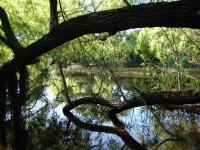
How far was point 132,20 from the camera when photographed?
112 inches

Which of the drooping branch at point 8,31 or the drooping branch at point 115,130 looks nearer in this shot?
the drooping branch at point 115,130

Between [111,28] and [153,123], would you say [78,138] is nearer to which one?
[153,123]

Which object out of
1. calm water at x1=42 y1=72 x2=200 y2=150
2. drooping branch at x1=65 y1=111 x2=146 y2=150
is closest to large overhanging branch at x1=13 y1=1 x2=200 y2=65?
calm water at x1=42 y1=72 x2=200 y2=150

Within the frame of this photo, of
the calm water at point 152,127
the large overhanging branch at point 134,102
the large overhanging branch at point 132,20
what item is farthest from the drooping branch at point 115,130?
the large overhanging branch at point 132,20

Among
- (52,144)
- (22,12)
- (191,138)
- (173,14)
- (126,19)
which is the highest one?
(22,12)

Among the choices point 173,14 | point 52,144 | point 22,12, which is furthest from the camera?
point 22,12

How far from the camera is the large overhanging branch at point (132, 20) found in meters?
2.47

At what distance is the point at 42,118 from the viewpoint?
6.91 meters

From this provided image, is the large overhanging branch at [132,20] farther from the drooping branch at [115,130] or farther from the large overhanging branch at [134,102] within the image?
the drooping branch at [115,130]

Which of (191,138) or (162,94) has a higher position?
(162,94)

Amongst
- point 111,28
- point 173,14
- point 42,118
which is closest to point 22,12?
point 42,118

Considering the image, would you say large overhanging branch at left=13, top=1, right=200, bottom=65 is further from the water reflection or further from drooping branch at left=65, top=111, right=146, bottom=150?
drooping branch at left=65, top=111, right=146, bottom=150

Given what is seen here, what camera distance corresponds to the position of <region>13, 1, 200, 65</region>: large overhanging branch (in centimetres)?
247

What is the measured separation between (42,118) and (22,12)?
593 cm
